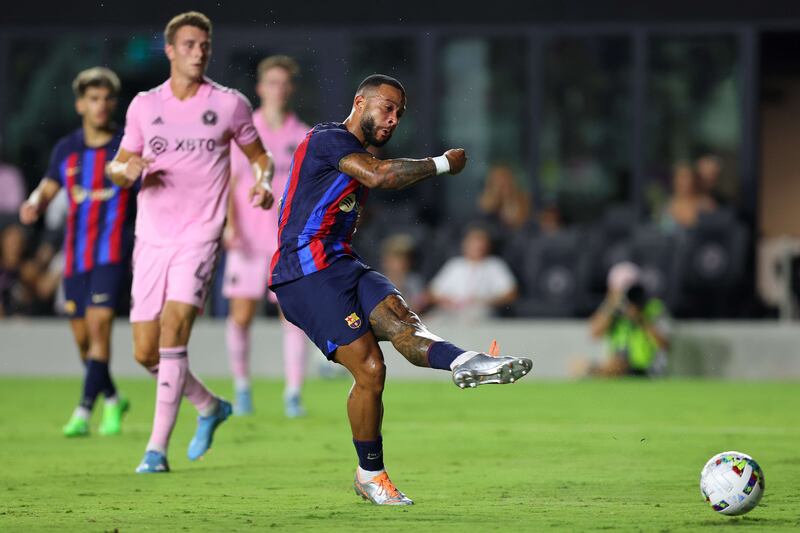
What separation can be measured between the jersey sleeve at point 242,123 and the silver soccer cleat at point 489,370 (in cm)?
289

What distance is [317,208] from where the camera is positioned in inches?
304

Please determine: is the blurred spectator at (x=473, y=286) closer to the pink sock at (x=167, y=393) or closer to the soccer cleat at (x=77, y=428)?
the soccer cleat at (x=77, y=428)

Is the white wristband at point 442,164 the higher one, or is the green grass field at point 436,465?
the white wristband at point 442,164

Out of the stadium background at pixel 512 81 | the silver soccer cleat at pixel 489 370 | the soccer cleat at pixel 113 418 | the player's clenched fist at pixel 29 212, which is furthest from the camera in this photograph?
the stadium background at pixel 512 81

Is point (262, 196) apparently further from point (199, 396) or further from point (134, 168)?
point (199, 396)

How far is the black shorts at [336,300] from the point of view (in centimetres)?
757

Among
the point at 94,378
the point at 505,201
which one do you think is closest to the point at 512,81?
the point at 505,201

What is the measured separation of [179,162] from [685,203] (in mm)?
10858

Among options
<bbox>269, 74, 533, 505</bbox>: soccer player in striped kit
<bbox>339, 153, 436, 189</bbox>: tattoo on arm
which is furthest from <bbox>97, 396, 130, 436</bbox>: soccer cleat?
<bbox>339, 153, 436, 189</bbox>: tattoo on arm

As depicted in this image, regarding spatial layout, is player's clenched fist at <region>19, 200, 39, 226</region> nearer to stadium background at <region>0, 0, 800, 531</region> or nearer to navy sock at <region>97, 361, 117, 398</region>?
navy sock at <region>97, 361, 117, 398</region>

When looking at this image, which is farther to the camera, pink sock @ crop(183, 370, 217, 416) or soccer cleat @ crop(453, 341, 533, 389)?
pink sock @ crop(183, 370, 217, 416)

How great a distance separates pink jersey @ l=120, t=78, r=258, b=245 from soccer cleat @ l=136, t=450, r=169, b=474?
1.14 m

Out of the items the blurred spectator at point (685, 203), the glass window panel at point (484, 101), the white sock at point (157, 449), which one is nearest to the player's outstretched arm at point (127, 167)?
the white sock at point (157, 449)

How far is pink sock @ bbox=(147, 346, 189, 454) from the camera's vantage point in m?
9.12
